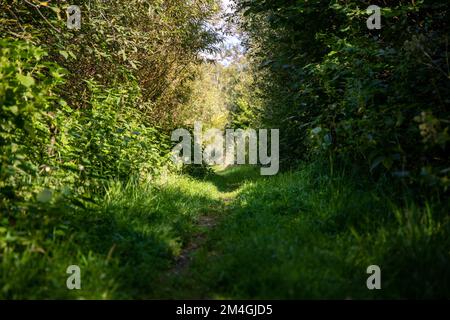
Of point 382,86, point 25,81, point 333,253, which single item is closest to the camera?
point 333,253

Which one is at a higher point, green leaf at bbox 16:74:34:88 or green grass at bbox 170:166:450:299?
green leaf at bbox 16:74:34:88

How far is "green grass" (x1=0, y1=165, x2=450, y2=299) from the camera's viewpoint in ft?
10.2

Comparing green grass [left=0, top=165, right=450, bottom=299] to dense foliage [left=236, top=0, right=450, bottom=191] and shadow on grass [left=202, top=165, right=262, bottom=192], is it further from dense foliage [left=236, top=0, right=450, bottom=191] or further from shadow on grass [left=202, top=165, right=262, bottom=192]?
shadow on grass [left=202, top=165, right=262, bottom=192]

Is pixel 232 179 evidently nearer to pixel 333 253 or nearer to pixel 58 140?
pixel 58 140

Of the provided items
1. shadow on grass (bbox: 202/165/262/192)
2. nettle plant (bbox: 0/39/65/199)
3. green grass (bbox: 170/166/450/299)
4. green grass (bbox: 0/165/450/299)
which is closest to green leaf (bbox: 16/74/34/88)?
nettle plant (bbox: 0/39/65/199)

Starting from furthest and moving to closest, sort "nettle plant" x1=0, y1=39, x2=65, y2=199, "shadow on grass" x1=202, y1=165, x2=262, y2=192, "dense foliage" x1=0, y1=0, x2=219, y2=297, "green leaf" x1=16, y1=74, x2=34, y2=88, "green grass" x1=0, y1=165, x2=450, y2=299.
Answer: "shadow on grass" x1=202, y1=165, x2=262, y2=192
"green leaf" x1=16, y1=74, x2=34, y2=88
"nettle plant" x1=0, y1=39, x2=65, y2=199
"dense foliage" x1=0, y1=0, x2=219, y2=297
"green grass" x1=0, y1=165, x2=450, y2=299

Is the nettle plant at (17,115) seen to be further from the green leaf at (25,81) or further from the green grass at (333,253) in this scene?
the green grass at (333,253)

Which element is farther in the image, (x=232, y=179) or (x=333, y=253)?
(x=232, y=179)

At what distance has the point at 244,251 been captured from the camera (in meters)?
3.99

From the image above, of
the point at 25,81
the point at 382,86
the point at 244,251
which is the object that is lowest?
the point at 244,251

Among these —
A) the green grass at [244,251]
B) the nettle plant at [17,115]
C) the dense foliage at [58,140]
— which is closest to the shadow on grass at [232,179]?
the dense foliage at [58,140]

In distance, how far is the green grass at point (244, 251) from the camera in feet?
10.2

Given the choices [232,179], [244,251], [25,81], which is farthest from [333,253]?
[232,179]
